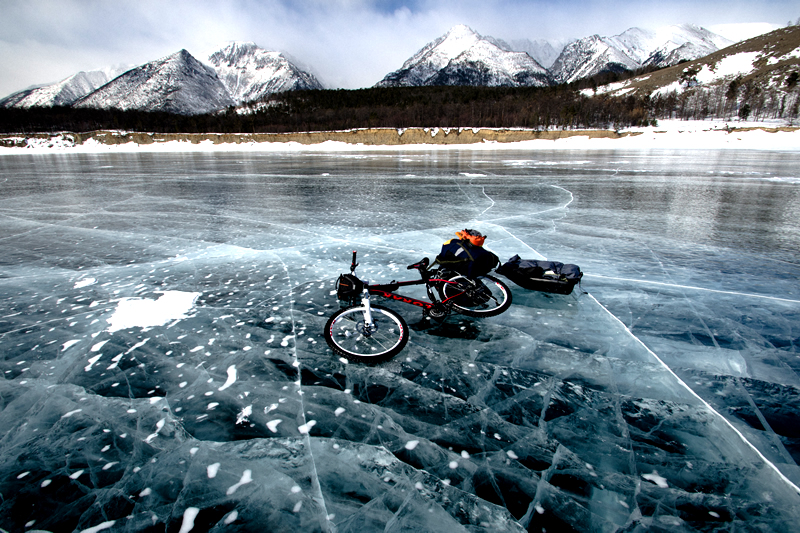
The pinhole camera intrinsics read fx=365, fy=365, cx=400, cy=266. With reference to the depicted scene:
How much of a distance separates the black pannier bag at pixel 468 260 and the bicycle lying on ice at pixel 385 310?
75mm

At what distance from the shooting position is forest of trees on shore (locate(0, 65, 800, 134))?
97250 mm

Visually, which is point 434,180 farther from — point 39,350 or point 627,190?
point 39,350

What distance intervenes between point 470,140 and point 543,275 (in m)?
90.5

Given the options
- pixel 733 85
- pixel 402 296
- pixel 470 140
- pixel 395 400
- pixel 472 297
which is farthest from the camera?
pixel 733 85

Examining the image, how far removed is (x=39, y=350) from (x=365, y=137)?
100410mm

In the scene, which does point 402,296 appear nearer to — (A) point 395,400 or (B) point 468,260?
(B) point 468,260

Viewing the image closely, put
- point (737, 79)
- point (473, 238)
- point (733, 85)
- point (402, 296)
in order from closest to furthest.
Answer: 1. point (402, 296)
2. point (473, 238)
3. point (733, 85)
4. point (737, 79)

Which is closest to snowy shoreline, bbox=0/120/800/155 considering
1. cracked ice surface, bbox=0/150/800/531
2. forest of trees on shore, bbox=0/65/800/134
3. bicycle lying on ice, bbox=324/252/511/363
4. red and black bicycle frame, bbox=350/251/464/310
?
forest of trees on shore, bbox=0/65/800/134

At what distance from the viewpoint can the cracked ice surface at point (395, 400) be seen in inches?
84.0

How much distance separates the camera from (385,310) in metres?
3.65

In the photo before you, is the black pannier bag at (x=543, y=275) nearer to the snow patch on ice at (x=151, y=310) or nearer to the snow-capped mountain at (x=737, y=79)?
the snow patch on ice at (x=151, y=310)

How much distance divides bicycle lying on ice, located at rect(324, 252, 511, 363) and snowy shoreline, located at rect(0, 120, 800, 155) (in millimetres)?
61690

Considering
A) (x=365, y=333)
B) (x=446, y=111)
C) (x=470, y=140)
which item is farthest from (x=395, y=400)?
(x=446, y=111)

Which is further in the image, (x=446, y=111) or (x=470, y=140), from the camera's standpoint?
(x=446, y=111)
